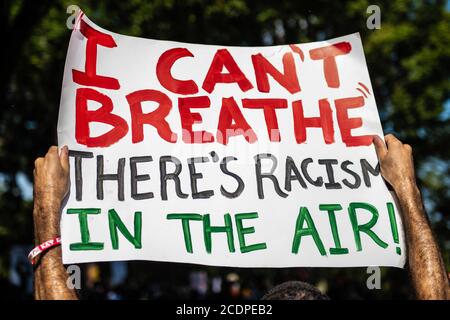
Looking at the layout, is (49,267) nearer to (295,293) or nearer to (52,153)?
(52,153)

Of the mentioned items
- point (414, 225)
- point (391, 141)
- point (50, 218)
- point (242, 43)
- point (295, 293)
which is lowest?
point (295, 293)

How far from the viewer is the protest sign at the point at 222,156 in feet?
10.3

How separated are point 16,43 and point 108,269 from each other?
14.3m

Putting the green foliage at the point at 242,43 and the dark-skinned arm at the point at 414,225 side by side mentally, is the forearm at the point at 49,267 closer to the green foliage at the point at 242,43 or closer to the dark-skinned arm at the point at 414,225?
the dark-skinned arm at the point at 414,225

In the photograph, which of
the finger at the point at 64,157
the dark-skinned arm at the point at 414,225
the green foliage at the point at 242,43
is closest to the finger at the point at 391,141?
the dark-skinned arm at the point at 414,225

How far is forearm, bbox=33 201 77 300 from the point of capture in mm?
2670

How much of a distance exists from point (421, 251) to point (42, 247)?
1.35 meters

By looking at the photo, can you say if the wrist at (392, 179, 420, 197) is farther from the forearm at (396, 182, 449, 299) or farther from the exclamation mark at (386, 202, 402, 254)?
the exclamation mark at (386, 202, 402, 254)

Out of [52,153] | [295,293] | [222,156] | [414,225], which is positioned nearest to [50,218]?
[52,153]

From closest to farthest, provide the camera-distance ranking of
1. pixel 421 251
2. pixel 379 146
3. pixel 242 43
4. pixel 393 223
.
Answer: pixel 421 251 → pixel 393 223 → pixel 379 146 → pixel 242 43

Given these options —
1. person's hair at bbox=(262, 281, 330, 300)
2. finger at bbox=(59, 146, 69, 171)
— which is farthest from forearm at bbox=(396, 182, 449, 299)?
finger at bbox=(59, 146, 69, 171)

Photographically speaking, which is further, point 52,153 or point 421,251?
point 52,153

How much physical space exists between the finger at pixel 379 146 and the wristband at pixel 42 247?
1.35 meters

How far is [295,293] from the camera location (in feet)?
8.44
